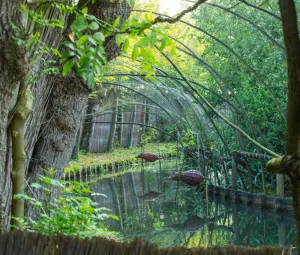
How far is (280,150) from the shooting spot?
450 inches

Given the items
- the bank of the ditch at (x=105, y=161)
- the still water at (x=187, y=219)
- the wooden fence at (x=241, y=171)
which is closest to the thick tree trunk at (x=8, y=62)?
the still water at (x=187, y=219)

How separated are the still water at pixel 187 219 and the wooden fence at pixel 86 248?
439 cm

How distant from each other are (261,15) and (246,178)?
3254 mm

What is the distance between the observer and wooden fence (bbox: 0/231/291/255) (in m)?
2.10

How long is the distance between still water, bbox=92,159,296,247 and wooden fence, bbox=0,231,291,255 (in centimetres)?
439

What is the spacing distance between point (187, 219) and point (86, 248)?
23.8 feet

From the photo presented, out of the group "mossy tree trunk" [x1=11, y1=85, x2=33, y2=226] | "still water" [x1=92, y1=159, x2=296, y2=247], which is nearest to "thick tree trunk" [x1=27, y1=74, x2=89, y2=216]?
"mossy tree trunk" [x1=11, y1=85, x2=33, y2=226]

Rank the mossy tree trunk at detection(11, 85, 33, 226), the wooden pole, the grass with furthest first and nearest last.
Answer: the grass < the wooden pole < the mossy tree trunk at detection(11, 85, 33, 226)

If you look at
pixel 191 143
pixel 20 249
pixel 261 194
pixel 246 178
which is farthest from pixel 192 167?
pixel 20 249

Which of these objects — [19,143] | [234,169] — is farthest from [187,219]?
[19,143]

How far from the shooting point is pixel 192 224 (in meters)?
9.04

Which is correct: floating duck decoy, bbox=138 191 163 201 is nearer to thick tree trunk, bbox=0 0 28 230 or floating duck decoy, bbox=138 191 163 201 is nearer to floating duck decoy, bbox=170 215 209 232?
floating duck decoy, bbox=170 215 209 232

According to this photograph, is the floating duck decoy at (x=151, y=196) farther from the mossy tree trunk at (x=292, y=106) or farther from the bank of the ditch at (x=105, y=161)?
the mossy tree trunk at (x=292, y=106)

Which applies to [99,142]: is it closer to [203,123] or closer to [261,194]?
[203,123]
